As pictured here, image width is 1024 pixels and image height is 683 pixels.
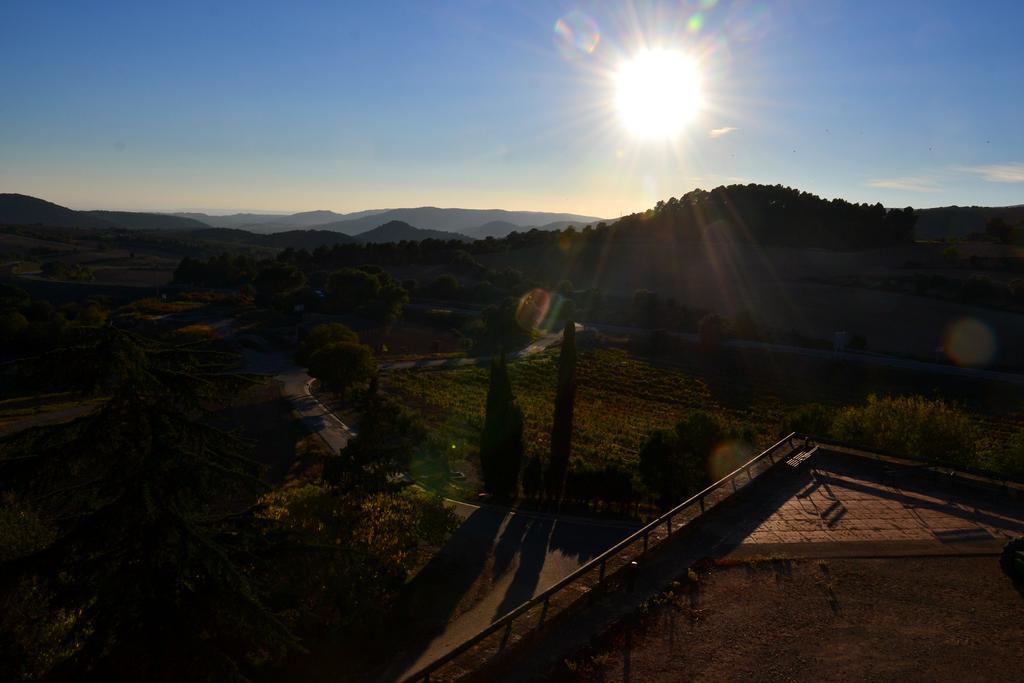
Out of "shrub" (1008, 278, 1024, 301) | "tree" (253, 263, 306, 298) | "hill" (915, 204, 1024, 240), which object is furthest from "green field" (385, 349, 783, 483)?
"hill" (915, 204, 1024, 240)

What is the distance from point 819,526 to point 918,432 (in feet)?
40.3

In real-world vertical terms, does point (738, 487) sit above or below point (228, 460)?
below

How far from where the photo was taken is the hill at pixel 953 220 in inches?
6058

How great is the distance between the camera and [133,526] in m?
6.80

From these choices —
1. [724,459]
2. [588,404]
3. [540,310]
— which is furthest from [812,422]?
[540,310]

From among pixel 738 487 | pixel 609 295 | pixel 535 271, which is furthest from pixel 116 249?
pixel 738 487

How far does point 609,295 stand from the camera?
88250 mm

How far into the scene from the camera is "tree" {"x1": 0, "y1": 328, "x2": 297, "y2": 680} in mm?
6691

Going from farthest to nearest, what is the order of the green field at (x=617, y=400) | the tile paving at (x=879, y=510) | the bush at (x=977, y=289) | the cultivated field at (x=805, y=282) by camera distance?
1. the bush at (x=977, y=289)
2. the cultivated field at (x=805, y=282)
3. the green field at (x=617, y=400)
4. the tile paving at (x=879, y=510)

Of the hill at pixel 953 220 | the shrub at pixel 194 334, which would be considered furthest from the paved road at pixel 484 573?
the hill at pixel 953 220

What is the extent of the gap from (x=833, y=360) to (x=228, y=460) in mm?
54596

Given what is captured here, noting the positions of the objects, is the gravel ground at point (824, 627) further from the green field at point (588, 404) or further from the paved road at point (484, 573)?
the green field at point (588, 404)

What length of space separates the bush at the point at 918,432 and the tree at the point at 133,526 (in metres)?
19.9

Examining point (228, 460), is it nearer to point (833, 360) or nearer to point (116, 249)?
point (833, 360)
